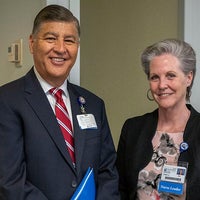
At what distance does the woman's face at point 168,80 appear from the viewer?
66.2 inches

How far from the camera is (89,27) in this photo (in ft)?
11.2

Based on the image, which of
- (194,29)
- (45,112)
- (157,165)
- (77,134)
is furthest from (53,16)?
(194,29)

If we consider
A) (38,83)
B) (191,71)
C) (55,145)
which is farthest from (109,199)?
(191,71)

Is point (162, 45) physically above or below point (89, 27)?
below

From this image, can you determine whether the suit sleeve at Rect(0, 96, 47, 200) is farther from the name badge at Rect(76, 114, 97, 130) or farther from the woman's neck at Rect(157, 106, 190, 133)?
the woman's neck at Rect(157, 106, 190, 133)

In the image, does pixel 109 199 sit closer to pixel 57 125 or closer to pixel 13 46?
pixel 57 125

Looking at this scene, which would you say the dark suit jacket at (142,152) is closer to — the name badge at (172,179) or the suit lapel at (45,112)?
the name badge at (172,179)

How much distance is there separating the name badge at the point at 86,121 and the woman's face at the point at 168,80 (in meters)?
0.36

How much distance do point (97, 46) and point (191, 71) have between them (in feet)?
5.66

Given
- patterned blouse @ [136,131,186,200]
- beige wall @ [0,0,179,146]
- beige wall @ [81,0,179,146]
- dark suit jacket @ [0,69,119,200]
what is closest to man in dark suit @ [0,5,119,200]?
→ dark suit jacket @ [0,69,119,200]

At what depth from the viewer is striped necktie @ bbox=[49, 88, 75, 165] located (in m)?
1.50

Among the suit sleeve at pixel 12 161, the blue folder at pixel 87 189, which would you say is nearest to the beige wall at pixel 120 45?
the blue folder at pixel 87 189

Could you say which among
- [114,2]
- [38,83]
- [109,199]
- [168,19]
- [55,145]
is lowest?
[109,199]

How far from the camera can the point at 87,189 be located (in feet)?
4.83
